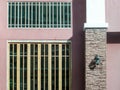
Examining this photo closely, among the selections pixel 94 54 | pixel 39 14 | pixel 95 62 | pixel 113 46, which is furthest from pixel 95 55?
pixel 39 14

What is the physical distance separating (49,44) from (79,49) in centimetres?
115

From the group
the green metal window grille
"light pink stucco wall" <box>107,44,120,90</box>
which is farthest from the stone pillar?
the green metal window grille

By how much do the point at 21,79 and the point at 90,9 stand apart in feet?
12.1

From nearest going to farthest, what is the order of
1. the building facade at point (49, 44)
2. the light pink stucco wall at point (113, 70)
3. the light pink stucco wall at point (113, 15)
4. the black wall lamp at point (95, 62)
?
the black wall lamp at point (95, 62) < the light pink stucco wall at point (113, 15) < the building facade at point (49, 44) < the light pink stucco wall at point (113, 70)

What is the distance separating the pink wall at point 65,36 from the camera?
15320mm

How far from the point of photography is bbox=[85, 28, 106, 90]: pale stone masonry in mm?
14688

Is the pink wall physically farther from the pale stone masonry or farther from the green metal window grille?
the pale stone masonry

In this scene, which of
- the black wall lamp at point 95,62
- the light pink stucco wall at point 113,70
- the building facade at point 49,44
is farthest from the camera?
the light pink stucco wall at point 113,70

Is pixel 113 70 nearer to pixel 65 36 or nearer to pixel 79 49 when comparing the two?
pixel 79 49

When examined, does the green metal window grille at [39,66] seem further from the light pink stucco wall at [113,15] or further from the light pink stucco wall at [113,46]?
the light pink stucco wall at [113,15]

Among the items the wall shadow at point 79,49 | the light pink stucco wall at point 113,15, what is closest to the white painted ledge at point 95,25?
the light pink stucco wall at point 113,15

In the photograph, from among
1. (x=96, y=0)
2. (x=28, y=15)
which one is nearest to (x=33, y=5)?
(x=28, y=15)

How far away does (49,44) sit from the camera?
15492mm

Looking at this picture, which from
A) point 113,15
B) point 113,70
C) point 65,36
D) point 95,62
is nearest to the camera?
point 95,62
